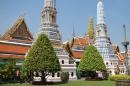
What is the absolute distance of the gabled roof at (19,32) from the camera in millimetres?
37531

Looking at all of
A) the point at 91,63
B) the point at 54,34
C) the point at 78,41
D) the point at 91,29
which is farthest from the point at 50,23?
the point at 91,29

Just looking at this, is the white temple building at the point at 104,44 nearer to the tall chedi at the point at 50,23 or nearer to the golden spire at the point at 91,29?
the golden spire at the point at 91,29

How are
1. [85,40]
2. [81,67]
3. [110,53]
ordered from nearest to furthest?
[81,67] → [110,53] → [85,40]

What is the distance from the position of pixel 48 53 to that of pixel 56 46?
34.1 feet

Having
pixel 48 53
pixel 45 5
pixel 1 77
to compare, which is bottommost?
pixel 1 77

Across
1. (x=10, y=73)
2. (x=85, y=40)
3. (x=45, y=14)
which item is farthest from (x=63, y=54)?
(x=85, y=40)

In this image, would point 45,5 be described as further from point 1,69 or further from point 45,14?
point 1,69

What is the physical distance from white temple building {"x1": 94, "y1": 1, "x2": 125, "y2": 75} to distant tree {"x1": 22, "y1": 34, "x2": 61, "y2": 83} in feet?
84.0

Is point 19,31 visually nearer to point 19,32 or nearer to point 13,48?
point 19,32

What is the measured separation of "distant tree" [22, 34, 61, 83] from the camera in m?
19.9

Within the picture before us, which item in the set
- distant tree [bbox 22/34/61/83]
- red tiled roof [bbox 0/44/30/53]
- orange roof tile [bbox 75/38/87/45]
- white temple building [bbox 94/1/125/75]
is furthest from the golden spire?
distant tree [bbox 22/34/61/83]

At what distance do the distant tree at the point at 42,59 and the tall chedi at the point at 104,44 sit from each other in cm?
2559

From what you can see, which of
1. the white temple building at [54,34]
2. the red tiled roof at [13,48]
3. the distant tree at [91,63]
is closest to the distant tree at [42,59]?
the white temple building at [54,34]

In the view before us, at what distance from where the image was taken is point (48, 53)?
68.0 feet
